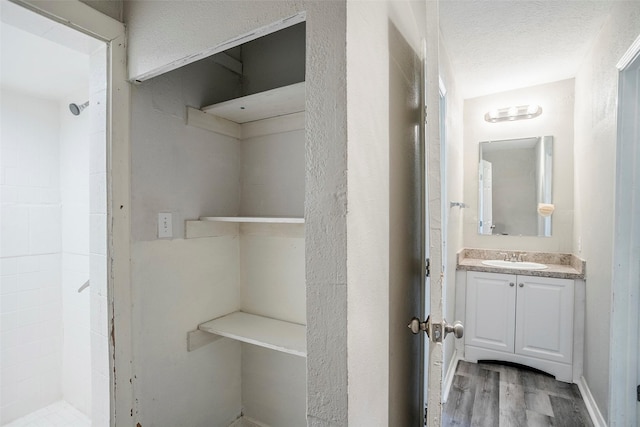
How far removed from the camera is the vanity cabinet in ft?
8.29

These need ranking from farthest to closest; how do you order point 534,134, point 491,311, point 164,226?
point 534,134 → point 491,311 → point 164,226

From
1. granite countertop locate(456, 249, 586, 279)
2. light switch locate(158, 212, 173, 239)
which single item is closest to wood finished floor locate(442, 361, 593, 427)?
granite countertop locate(456, 249, 586, 279)

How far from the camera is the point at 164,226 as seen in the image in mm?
1465

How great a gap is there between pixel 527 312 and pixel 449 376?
892mm

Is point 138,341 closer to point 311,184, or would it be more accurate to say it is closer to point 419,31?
point 311,184

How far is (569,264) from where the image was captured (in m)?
2.88

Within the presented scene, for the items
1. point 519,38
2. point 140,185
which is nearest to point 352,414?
point 140,185

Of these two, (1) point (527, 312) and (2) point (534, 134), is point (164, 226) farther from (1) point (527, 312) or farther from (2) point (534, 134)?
(2) point (534, 134)

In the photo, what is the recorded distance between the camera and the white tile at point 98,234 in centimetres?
126

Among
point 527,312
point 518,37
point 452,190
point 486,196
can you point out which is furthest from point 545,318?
point 518,37

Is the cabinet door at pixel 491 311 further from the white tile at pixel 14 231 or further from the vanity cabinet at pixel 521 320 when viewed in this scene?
the white tile at pixel 14 231

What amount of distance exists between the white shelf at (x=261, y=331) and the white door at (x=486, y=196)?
2.47 metres

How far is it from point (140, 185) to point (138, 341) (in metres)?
0.69

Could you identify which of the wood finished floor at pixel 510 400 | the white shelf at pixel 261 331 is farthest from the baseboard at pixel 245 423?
the wood finished floor at pixel 510 400
